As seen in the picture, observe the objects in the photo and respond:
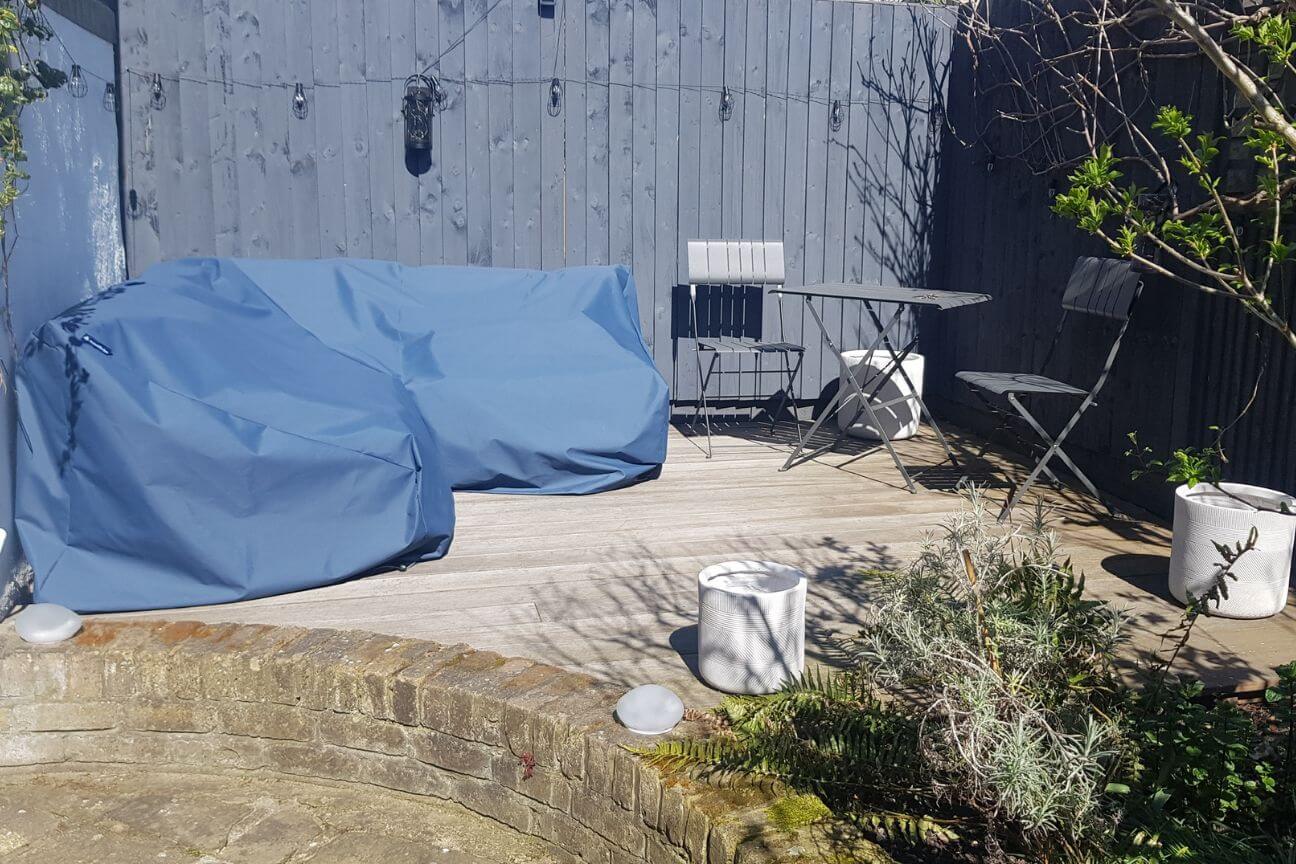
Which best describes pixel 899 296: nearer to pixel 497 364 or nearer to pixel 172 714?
pixel 497 364

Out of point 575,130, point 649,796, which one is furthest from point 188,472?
point 575,130

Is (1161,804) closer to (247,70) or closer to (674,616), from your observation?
(674,616)

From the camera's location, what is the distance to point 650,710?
2.50 m

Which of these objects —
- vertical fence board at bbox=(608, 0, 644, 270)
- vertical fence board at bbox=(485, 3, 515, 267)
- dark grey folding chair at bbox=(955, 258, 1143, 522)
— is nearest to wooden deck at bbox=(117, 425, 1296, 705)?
dark grey folding chair at bbox=(955, 258, 1143, 522)

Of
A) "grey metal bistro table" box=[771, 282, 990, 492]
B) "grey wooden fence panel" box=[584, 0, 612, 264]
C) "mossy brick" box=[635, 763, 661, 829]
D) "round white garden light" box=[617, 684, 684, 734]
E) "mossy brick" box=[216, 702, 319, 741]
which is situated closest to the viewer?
"mossy brick" box=[635, 763, 661, 829]

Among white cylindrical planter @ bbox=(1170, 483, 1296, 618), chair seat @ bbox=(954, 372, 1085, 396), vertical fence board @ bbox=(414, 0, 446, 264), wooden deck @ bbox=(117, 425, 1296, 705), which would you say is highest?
vertical fence board @ bbox=(414, 0, 446, 264)

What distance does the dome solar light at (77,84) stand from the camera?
433cm

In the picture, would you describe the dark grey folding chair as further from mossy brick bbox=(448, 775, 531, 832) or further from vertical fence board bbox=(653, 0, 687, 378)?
mossy brick bbox=(448, 775, 531, 832)

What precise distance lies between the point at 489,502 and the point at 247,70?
249 cm

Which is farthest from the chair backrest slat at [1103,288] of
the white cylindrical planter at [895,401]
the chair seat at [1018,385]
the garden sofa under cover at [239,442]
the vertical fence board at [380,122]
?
the vertical fence board at [380,122]

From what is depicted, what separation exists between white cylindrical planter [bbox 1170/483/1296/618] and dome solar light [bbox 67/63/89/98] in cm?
409

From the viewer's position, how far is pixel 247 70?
215 inches

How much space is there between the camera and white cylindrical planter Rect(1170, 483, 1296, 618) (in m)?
3.25

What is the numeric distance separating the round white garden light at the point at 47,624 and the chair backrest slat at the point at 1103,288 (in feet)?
11.8
